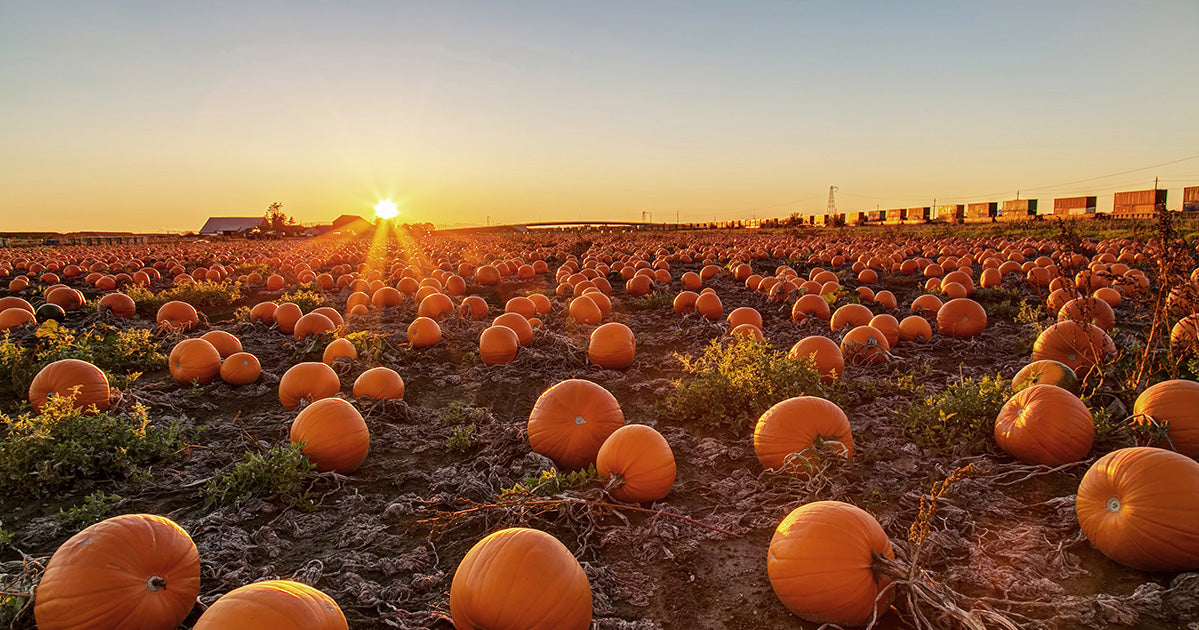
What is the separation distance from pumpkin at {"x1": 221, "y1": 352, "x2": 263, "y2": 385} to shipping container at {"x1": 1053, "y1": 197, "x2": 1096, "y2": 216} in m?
70.5

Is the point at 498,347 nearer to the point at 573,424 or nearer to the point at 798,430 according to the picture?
→ the point at 573,424

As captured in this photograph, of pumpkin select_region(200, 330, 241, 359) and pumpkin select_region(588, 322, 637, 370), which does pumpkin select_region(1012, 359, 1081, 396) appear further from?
pumpkin select_region(200, 330, 241, 359)

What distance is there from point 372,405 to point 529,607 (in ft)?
14.3

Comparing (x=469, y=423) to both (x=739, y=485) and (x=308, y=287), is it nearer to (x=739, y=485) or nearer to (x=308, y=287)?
(x=739, y=485)

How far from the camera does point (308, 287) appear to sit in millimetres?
16328

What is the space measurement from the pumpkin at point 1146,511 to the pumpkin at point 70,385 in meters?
8.83

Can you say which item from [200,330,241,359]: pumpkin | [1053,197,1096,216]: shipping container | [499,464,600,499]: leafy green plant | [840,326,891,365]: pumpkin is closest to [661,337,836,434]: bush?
[840,326,891,365]: pumpkin

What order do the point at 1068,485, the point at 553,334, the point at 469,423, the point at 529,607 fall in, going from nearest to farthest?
1. the point at 529,607
2. the point at 1068,485
3. the point at 469,423
4. the point at 553,334

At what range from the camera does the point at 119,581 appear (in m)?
2.98

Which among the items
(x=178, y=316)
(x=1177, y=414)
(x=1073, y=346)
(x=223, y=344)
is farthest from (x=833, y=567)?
(x=178, y=316)

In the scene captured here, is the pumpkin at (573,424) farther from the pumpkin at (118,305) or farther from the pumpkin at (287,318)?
the pumpkin at (118,305)

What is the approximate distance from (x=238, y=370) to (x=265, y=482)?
12.2 ft

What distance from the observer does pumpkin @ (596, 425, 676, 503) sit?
14.3 ft

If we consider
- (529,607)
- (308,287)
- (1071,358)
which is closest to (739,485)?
(529,607)
